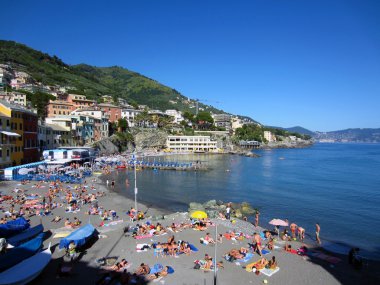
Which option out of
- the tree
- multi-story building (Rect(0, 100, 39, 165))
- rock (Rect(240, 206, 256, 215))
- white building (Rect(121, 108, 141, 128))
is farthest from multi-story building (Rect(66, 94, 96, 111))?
rock (Rect(240, 206, 256, 215))

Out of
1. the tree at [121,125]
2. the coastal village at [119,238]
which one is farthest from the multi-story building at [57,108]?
the coastal village at [119,238]

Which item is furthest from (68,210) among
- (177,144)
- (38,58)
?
(38,58)

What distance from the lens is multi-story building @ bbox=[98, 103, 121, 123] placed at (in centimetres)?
10550

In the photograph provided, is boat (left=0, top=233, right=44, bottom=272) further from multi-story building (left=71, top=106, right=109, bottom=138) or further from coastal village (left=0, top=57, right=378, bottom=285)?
multi-story building (left=71, top=106, right=109, bottom=138)

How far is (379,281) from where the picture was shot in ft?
53.4

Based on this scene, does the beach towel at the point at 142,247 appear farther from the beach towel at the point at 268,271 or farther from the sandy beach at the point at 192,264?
the beach towel at the point at 268,271

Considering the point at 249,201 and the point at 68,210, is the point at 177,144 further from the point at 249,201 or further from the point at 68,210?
the point at 68,210

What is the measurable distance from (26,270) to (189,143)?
115166 millimetres

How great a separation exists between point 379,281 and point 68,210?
26868 mm

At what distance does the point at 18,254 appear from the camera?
15.2m

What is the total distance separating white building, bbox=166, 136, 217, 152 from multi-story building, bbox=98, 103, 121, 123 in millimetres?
26091

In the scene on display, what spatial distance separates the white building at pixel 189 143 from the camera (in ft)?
419

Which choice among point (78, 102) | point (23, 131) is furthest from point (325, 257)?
point (78, 102)

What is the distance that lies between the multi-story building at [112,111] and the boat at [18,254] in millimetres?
91042
